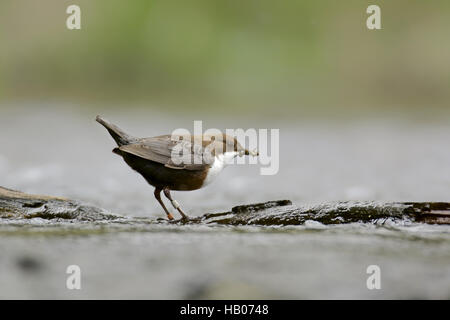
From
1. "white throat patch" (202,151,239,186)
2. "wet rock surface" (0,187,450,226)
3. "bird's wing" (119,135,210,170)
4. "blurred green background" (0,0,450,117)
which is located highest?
"blurred green background" (0,0,450,117)

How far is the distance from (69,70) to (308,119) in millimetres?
4423

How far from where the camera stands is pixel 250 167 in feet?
31.0

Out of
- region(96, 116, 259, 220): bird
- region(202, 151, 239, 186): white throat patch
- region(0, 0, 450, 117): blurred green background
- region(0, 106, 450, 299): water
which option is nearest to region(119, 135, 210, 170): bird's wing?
region(96, 116, 259, 220): bird

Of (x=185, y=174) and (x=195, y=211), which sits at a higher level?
(x=185, y=174)

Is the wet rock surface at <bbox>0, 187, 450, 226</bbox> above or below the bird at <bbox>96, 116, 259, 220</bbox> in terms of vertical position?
below

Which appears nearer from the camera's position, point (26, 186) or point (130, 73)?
point (26, 186)

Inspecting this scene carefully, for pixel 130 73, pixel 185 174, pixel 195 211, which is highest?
pixel 130 73

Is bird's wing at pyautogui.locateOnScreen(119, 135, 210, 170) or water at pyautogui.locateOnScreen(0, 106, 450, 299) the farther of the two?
bird's wing at pyautogui.locateOnScreen(119, 135, 210, 170)

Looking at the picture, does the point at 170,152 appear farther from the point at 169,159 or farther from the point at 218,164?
the point at 218,164

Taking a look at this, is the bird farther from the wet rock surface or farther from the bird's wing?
the wet rock surface

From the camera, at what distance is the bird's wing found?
5.66 meters

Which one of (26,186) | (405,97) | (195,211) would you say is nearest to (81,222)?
(195,211)
